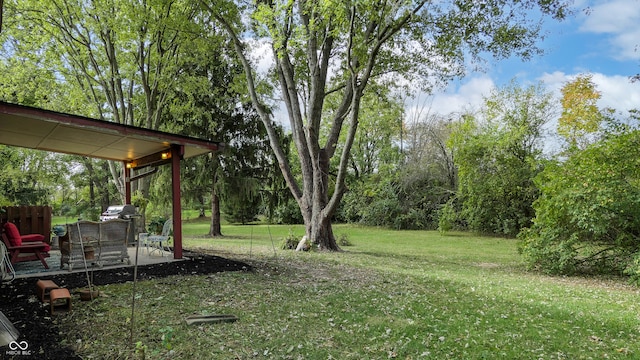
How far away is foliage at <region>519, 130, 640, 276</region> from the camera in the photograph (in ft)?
25.5

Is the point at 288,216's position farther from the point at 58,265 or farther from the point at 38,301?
the point at 38,301

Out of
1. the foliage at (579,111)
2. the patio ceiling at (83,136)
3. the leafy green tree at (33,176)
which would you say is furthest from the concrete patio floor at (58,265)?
the foliage at (579,111)

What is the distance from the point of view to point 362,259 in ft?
31.9

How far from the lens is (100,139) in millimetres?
7895

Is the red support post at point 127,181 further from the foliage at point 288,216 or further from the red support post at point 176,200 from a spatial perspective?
the foliage at point 288,216

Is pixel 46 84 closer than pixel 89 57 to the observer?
No

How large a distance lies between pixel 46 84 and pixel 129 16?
5.66 m

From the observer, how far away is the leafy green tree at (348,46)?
9.36 meters

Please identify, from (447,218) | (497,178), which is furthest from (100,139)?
(497,178)

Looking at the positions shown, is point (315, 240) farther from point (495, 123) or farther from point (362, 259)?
point (495, 123)

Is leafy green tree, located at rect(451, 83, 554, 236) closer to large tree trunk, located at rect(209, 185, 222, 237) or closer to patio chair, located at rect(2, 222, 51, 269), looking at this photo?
large tree trunk, located at rect(209, 185, 222, 237)

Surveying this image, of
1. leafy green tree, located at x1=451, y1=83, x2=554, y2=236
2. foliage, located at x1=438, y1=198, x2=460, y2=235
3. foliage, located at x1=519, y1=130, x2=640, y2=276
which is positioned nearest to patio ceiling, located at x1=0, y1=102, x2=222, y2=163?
foliage, located at x1=519, y1=130, x2=640, y2=276

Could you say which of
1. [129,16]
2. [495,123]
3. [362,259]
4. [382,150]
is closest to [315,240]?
[362,259]

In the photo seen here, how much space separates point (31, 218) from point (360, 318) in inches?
391
